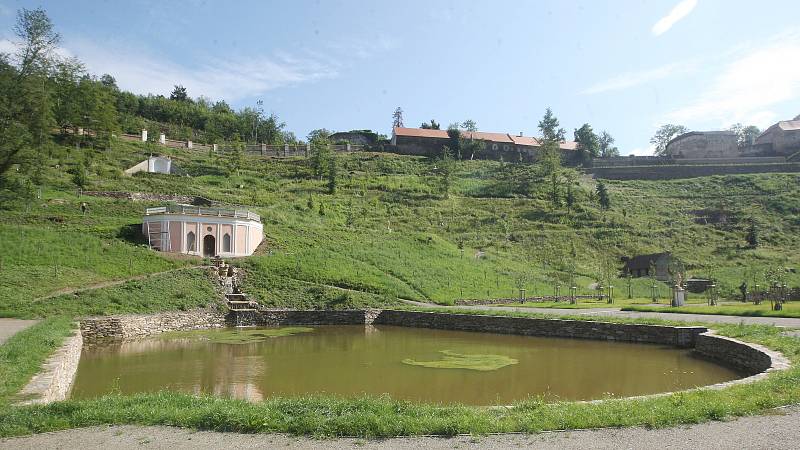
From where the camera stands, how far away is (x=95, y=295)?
2606 centimetres

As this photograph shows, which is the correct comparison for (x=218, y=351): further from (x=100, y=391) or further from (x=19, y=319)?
(x=19, y=319)

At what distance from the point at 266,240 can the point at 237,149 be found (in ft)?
132

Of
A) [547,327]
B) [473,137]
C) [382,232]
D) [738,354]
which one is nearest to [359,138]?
[473,137]

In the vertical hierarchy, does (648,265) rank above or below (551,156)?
below

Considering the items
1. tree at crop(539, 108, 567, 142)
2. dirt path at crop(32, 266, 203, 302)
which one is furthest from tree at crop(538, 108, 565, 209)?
dirt path at crop(32, 266, 203, 302)

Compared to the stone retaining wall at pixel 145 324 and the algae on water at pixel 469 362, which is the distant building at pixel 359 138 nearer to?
the stone retaining wall at pixel 145 324

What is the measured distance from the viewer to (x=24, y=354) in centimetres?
1317

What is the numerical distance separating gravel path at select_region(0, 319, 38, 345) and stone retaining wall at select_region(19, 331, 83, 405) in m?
2.04

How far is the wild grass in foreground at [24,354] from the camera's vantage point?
10.4 metres

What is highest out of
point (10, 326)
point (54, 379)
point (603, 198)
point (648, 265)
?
point (603, 198)

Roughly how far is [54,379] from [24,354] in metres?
2.46

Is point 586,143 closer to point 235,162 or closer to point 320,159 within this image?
point 320,159

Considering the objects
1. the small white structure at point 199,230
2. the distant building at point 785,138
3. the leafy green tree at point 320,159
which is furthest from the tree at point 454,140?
the small white structure at point 199,230

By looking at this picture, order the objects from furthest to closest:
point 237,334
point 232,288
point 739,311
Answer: point 232,288
point 237,334
point 739,311
